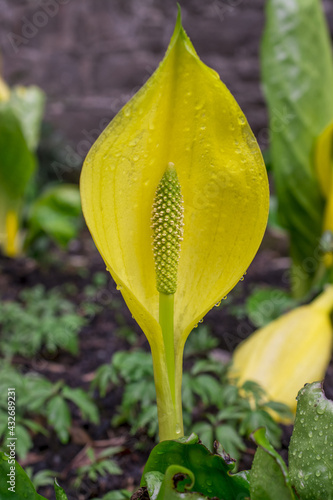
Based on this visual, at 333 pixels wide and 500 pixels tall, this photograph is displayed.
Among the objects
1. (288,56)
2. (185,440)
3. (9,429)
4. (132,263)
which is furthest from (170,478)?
(288,56)

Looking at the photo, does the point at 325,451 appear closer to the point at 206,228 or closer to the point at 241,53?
the point at 206,228

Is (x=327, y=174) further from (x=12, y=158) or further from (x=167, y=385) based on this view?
(x=12, y=158)

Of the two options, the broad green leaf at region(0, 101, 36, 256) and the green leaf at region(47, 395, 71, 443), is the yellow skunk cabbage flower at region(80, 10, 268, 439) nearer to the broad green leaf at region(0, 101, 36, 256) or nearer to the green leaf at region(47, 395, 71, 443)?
the green leaf at region(47, 395, 71, 443)

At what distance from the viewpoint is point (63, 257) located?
189 centimetres

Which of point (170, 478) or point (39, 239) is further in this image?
point (39, 239)

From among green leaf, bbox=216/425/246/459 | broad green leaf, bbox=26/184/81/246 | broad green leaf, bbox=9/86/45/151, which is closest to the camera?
green leaf, bbox=216/425/246/459

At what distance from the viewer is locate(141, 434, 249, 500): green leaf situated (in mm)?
401

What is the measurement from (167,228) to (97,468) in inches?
18.2

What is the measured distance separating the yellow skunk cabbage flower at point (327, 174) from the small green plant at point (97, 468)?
685 millimetres

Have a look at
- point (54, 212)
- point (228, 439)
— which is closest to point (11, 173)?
point (54, 212)

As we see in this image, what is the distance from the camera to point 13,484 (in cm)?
39

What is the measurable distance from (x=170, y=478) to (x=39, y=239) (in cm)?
153

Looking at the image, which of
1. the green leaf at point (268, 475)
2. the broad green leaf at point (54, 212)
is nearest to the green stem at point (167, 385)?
the green leaf at point (268, 475)

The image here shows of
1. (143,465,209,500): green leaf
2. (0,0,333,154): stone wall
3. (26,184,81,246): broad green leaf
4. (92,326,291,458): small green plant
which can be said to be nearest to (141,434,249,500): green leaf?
(143,465,209,500): green leaf
